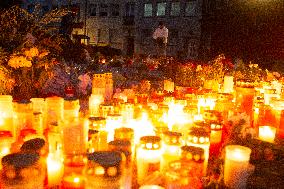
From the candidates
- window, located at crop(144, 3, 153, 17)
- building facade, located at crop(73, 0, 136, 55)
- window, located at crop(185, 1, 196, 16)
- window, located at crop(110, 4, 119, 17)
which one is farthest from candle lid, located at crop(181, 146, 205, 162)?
window, located at crop(110, 4, 119, 17)

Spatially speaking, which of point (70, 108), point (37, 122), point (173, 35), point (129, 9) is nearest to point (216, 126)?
point (70, 108)

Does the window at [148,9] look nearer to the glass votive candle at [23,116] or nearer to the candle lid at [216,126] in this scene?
the candle lid at [216,126]

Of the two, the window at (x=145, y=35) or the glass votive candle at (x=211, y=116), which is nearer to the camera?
the glass votive candle at (x=211, y=116)

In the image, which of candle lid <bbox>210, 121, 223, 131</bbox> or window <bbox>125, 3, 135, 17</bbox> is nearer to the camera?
candle lid <bbox>210, 121, 223, 131</bbox>

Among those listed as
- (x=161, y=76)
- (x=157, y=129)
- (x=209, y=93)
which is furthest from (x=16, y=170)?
(x=161, y=76)

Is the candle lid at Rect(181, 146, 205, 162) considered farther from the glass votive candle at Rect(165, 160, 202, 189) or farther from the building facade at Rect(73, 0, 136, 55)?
the building facade at Rect(73, 0, 136, 55)

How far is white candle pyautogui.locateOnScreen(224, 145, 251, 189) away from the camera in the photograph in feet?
10.3

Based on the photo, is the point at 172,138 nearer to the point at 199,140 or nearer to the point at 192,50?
the point at 199,140

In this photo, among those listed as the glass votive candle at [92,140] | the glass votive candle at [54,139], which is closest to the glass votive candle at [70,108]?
the glass votive candle at [54,139]

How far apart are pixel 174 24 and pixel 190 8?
218cm

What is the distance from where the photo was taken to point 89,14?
40469 millimetres

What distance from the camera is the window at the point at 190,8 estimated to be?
30.7 meters

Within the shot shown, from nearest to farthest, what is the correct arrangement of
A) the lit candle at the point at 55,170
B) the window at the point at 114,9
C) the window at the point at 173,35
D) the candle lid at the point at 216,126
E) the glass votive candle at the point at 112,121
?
the lit candle at the point at 55,170 → the glass votive candle at the point at 112,121 → the candle lid at the point at 216,126 → the window at the point at 173,35 → the window at the point at 114,9

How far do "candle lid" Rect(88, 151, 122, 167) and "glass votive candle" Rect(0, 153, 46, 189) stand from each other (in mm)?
341
